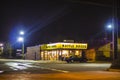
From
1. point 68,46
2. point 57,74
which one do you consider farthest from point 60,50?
point 57,74

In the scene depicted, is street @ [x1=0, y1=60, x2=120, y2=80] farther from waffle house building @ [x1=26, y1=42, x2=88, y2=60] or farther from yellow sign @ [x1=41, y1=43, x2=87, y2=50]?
yellow sign @ [x1=41, y1=43, x2=87, y2=50]

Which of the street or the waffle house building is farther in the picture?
the waffle house building

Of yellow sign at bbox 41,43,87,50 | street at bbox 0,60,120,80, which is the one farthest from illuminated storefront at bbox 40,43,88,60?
street at bbox 0,60,120,80

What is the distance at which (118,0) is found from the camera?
2753 cm

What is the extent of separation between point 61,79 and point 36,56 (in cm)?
6265

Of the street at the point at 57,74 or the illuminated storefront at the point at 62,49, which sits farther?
the illuminated storefront at the point at 62,49

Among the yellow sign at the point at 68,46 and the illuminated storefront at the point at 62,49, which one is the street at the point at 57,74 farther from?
the illuminated storefront at the point at 62,49

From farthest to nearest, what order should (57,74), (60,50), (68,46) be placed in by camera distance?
1. (60,50)
2. (68,46)
3. (57,74)

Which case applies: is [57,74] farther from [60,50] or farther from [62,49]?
[60,50]

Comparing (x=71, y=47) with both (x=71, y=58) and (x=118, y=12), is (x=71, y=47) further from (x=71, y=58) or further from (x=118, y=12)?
(x=118, y=12)

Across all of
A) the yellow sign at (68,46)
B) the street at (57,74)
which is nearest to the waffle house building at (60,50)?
the yellow sign at (68,46)

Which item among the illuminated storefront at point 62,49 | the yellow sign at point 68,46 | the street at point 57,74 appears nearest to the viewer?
the street at point 57,74

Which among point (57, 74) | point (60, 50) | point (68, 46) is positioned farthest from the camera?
point (60, 50)

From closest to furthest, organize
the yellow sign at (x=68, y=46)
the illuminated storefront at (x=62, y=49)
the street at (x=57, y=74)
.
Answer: the street at (x=57, y=74), the yellow sign at (x=68, y=46), the illuminated storefront at (x=62, y=49)
